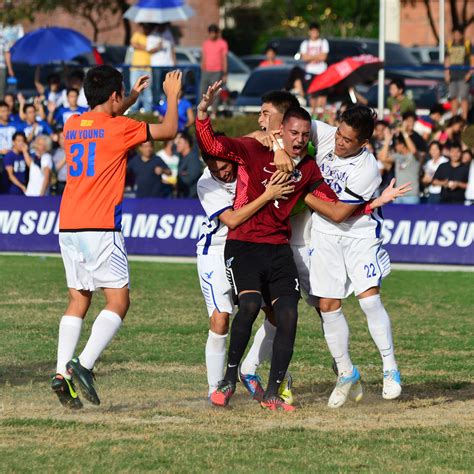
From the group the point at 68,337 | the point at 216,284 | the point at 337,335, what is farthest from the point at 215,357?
the point at 68,337

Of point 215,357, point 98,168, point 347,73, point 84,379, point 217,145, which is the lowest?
point 347,73

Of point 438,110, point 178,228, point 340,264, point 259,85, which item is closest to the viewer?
point 340,264

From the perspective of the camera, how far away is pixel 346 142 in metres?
8.88

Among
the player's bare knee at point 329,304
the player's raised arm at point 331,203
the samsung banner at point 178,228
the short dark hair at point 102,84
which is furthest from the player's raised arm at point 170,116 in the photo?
the samsung banner at point 178,228

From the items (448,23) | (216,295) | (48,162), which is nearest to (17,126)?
(48,162)

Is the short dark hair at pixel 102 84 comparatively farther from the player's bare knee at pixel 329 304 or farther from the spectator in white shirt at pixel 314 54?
the spectator in white shirt at pixel 314 54

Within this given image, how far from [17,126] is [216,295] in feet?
47.7

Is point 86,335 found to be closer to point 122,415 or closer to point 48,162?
point 122,415

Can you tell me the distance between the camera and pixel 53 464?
7.02 meters

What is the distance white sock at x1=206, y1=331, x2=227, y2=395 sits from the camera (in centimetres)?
891

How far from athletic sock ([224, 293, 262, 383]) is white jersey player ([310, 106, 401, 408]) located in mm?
670

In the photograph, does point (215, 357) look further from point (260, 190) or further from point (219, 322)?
point (260, 190)

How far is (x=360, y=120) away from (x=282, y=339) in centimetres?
154

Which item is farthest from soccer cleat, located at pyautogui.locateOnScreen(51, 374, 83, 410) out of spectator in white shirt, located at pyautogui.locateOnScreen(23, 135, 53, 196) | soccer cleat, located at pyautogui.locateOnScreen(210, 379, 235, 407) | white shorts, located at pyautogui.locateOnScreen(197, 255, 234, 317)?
spectator in white shirt, located at pyautogui.locateOnScreen(23, 135, 53, 196)
